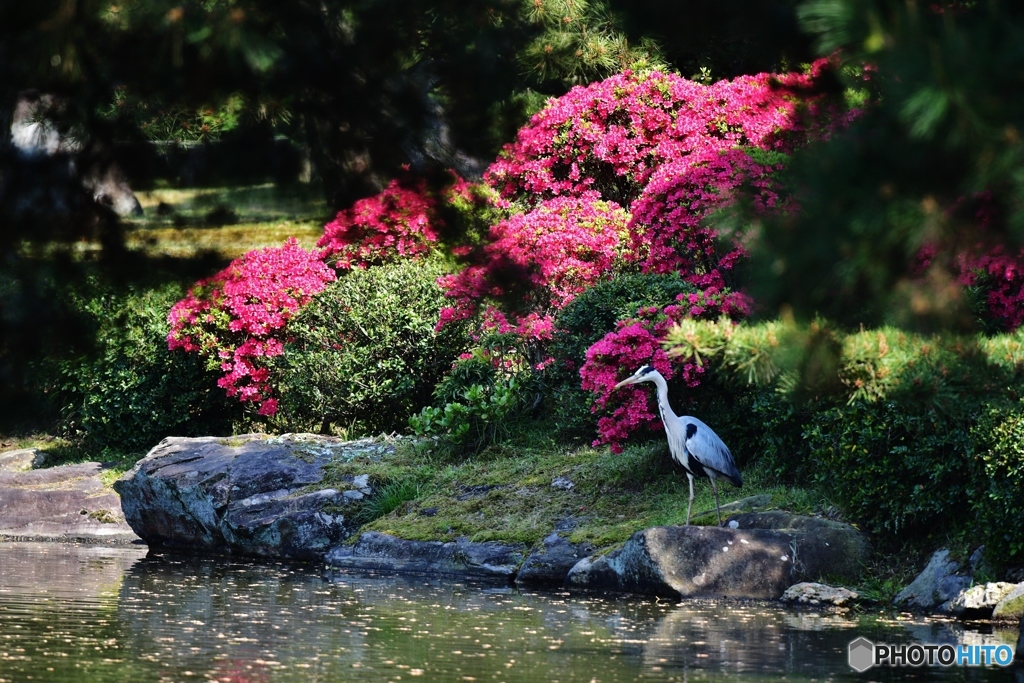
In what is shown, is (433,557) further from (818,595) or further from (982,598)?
(982,598)

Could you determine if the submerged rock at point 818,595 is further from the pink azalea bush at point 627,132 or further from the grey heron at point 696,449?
the pink azalea bush at point 627,132

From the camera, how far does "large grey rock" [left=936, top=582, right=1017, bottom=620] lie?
A: 8523mm

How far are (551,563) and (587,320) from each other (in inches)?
110

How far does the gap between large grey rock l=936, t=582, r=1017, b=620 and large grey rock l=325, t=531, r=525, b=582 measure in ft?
11.9

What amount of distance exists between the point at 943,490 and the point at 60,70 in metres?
7.10

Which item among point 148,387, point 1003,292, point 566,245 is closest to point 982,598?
point 1003,292

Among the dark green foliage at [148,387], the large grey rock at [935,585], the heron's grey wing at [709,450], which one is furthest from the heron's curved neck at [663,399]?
the dark green foliage at [148,387]

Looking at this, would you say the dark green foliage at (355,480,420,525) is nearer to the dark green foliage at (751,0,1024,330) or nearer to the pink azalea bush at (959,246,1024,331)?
the pink azalea bush at (959,246,1024,331)

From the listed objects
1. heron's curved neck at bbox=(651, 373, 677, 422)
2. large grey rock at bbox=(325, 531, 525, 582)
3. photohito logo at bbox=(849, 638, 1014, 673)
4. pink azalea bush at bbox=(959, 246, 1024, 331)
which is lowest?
large grey rock at bbox=(325, 531, 525, 582)

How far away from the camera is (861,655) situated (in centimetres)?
738

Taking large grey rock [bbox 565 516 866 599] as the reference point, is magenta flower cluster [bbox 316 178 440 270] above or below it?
above

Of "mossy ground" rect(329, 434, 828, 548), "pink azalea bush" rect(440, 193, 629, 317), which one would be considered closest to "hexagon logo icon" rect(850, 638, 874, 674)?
"mossy ground" rect(329, 434, 828, 548)

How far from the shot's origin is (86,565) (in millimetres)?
11453

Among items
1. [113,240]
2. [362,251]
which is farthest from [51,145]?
[362,251]
